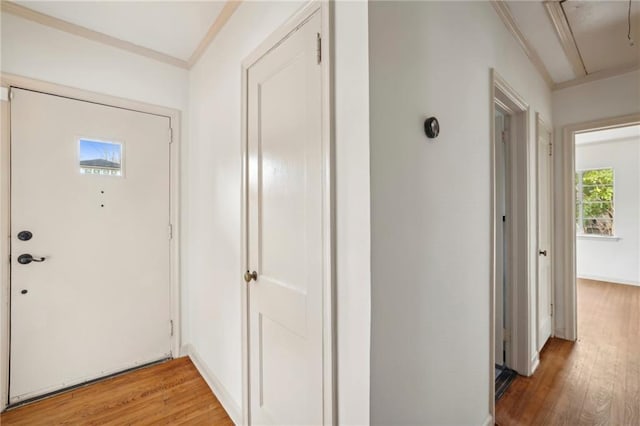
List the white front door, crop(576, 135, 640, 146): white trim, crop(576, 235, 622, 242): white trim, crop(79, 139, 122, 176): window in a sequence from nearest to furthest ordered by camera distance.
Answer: the white front door < crop(79, 139, 122, 176): window < crop(576, 135, 640, 146): white trim < crop(576, 235, 622, 242): white trim

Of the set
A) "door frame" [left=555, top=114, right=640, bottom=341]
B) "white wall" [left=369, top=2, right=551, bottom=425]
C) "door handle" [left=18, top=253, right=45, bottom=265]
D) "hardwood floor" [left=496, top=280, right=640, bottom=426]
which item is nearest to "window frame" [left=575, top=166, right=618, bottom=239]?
"hardwood floor" [left=496, top=280, right=640, bottom=426]

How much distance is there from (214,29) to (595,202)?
22.8 feet

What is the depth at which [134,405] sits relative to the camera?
1831 mm

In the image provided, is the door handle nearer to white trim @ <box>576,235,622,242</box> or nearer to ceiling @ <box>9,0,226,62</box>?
ceiling @ <box>9,0,226,62</box>

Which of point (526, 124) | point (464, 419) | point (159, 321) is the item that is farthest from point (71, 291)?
point (526, 124)

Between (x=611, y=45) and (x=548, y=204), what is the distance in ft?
4.46

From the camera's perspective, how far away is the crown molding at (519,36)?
162 cm

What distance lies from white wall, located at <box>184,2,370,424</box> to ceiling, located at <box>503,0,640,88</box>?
58.8 inches

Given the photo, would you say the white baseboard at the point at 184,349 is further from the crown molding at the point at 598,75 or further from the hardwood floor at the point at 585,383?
the crown molding at the point at 598,75

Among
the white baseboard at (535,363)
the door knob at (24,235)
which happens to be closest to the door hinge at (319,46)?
→ the door knob at (24,235)

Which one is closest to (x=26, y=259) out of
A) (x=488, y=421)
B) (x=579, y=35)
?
(x=488, y=421)

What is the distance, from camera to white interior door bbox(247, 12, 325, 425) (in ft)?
3.54

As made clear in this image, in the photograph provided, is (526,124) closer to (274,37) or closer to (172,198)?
(274,37)

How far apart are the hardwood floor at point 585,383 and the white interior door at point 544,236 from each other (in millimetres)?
245
